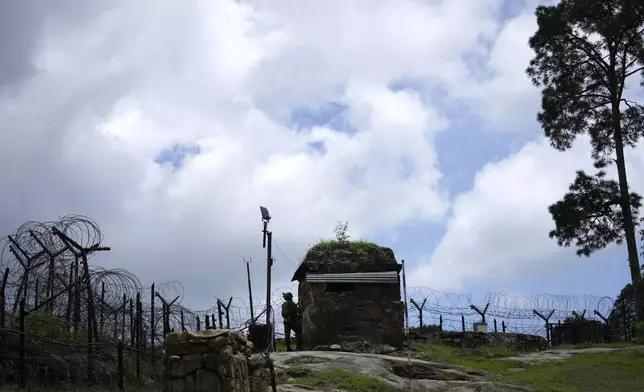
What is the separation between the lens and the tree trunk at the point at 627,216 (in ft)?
86.1

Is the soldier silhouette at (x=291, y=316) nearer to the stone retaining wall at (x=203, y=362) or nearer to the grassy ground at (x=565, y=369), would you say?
the grassy ground at (x=565, y=369)

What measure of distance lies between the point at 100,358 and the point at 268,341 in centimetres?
405

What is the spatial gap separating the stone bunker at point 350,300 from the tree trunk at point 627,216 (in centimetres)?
1009

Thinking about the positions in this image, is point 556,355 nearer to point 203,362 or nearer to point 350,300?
point 350,300

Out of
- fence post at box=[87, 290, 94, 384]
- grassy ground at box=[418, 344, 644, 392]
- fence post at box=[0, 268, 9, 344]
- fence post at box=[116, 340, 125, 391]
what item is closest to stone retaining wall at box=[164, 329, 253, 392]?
fence post at box=[116, 340, 125, 391]

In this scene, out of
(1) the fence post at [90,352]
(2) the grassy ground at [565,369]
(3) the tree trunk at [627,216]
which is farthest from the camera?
(3) the tree trunk at [627,216]

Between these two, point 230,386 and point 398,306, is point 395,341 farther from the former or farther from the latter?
point 230,386

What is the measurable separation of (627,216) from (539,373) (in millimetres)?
12192

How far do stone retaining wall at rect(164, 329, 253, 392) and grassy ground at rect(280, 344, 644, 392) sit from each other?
328 centimetres

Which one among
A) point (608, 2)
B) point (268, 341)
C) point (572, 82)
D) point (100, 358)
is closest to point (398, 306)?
point (268, 341)

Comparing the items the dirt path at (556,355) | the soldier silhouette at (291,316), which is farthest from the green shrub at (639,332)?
the soldier silhouette at (291,316)

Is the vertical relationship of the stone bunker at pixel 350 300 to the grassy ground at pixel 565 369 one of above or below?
above

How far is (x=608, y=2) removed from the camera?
1165 inches

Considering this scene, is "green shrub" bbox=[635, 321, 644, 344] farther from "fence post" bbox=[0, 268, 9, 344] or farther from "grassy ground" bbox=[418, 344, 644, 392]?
"fence post" bbox=[0, 268, 9, 344]
